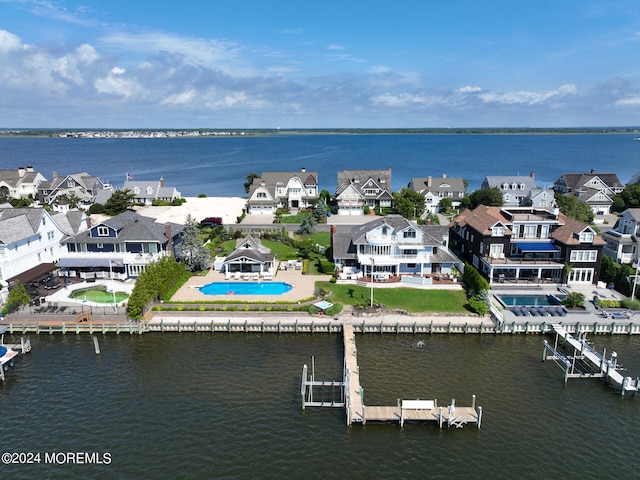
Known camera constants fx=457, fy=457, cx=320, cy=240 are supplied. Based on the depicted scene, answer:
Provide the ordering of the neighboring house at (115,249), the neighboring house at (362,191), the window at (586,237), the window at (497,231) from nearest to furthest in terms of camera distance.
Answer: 1. the window at (586,237)
2. the window at (497,231)
3. the neighboring house at (115,249)
4. the neighboring house at (362,191)

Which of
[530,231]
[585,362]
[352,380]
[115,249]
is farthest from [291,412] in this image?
[530,231]

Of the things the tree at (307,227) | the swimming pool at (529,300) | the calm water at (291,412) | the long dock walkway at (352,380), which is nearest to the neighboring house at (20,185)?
the tree at (307,227)

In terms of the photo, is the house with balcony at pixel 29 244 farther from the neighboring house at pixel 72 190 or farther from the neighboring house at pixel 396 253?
the neighboring house at pixel 72 190

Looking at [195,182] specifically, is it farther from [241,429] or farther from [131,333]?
[241,429]

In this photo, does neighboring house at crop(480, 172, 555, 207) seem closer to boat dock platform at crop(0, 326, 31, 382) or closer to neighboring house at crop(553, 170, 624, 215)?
neighboring house at crop(553, 170, 624, 215)

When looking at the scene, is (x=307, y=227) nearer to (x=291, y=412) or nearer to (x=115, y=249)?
(x=115, y=249)

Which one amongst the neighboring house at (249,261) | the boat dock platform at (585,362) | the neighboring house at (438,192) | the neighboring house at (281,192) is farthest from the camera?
the neighboring house at (438,192)
